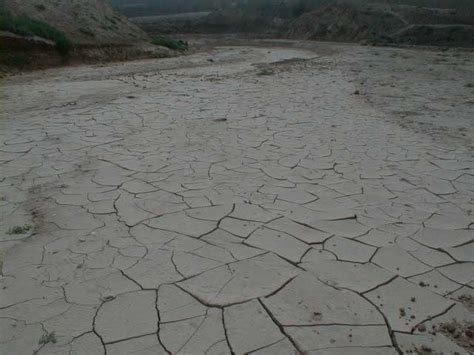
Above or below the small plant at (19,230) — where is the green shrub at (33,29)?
above

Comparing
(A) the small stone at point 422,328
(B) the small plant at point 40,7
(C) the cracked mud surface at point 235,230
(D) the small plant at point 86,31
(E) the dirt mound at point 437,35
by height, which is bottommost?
(C) the cracked mud surface at point 235,230

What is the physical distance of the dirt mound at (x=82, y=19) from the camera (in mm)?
13594

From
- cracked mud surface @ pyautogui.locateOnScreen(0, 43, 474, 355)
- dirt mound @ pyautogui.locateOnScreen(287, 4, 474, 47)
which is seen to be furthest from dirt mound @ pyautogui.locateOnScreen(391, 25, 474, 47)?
cracked mud surface @ pyautogui.locateOnScreen(0, 43, 474, 355)

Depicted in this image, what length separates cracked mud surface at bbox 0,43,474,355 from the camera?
2076 mm

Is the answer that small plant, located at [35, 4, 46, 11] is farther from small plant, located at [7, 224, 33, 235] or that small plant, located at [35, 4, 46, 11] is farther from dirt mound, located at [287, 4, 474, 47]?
dirt mound, located at [287, 4, 474, 47]

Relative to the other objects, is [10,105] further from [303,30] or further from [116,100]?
[303,30]

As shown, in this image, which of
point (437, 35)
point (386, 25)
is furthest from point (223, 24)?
point (437, 35)

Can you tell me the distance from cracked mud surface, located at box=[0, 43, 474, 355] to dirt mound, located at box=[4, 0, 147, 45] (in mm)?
8800

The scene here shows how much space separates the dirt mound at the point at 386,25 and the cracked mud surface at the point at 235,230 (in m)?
14.9

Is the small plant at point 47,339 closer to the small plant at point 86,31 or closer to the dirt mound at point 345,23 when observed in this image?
the small plant at point 86,31

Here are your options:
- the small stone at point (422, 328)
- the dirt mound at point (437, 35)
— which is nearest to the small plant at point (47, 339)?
the small stone at point (422, 328)

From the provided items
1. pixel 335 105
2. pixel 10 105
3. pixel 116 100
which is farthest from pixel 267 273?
pixel 10 105

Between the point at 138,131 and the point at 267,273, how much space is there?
11.3 feet

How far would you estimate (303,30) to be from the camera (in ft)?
95.7
